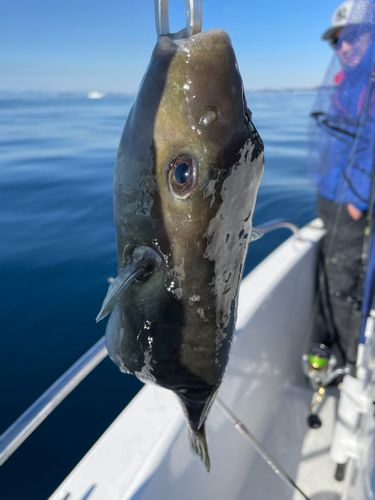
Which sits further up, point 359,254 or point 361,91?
point 361,91

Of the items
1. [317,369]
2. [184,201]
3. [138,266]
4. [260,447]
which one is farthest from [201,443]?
[317,369]

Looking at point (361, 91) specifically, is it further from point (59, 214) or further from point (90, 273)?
point (59, 214)

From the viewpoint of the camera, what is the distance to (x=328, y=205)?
3938mm

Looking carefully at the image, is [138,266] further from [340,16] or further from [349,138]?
[340,16]

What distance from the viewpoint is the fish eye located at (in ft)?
2.27

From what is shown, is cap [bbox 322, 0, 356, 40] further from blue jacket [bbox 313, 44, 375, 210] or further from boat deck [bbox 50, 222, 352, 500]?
boat deck [bbox 50, 222, 352, 500]

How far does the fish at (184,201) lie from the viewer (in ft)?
2.26

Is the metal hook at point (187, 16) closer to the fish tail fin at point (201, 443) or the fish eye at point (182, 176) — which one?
the fish eye at point (182, 176)

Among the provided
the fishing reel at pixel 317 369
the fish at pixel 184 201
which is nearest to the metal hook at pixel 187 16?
the fish at pixel 184 201

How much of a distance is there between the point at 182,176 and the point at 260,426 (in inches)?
123

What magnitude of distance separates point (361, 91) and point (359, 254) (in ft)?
5.28

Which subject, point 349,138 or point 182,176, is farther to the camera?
point 349,138

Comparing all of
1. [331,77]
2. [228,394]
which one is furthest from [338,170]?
[228,394]

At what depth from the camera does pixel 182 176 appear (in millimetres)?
703
